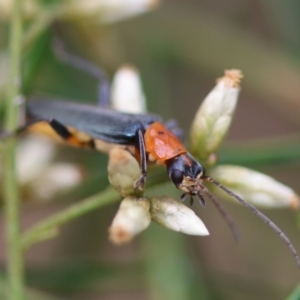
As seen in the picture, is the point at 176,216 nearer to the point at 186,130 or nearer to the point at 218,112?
the point at 218,112

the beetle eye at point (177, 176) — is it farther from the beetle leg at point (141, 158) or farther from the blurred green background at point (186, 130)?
the blurred green background at point (186, 130)

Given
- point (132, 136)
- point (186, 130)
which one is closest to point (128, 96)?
point (132, 136)

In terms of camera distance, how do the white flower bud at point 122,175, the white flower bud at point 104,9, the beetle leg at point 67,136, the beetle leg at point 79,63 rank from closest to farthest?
the white flower bud at point 122,175, the beetle leg at point 67,136, the white flower bud at point 104,9, the beetle leg at point 79,63

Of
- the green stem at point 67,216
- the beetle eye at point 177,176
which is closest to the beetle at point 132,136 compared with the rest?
the beetle eye at point 177,176

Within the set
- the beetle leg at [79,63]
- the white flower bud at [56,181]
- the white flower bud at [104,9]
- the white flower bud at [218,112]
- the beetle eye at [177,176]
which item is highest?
the white flower bud at [104,9]

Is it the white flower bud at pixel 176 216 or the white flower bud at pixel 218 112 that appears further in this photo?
the white flower bud at pixel 218 112

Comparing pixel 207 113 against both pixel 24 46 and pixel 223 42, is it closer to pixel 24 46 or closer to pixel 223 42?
pixel 24 46

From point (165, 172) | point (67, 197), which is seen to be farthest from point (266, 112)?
point (165, 172)
